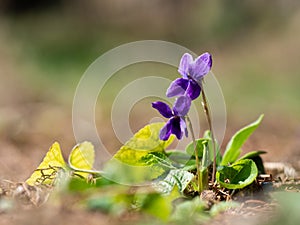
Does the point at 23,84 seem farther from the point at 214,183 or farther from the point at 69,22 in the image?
the point at 214,183

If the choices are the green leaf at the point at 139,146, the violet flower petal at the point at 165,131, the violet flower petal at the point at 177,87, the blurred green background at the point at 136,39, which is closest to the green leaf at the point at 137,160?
the green leaf at the point at 139,146

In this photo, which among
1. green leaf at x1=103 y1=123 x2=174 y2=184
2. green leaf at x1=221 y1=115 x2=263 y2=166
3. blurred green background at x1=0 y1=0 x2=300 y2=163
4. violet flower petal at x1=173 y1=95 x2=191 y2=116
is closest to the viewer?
violet flower petal at x1=173 y1=95 x2=191 y2=116

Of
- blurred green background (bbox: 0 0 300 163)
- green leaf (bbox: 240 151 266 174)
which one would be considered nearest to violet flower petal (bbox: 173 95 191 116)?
green leaf (bbox: 240 151 266 174)

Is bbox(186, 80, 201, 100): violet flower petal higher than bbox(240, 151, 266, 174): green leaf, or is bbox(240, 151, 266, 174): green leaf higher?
bbox(186, 80, 201, 100): violet flower petal

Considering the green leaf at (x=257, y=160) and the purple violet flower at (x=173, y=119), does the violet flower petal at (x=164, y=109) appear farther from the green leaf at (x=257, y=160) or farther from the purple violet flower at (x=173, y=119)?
the green leaf at (x=257, y=160)

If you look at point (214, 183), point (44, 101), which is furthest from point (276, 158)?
point (44, 101)

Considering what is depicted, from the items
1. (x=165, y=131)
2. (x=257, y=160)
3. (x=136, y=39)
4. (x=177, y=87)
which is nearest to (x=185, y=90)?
(x=177, y=87)

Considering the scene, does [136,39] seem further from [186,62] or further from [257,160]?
[186,62]

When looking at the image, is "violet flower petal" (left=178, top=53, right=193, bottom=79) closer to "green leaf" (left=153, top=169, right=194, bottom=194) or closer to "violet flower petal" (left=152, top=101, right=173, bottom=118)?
"violet flower petal" (left=152, top=101, right=173, bottom=118)
